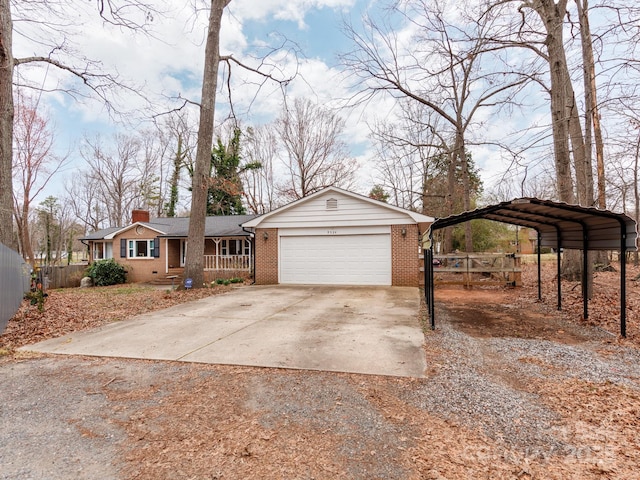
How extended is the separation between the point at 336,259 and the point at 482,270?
5.14 meters

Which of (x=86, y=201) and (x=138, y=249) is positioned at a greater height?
(x=86, y=201)

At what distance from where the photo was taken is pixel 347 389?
344cm

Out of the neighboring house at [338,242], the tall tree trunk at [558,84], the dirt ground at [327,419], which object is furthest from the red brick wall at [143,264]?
the tall tree trunk at [558,84]

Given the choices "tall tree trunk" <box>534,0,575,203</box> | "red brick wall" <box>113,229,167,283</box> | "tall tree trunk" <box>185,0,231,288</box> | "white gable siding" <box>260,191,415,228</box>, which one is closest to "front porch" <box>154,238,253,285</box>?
"red brick wall" <box>113,229,167,283</box>

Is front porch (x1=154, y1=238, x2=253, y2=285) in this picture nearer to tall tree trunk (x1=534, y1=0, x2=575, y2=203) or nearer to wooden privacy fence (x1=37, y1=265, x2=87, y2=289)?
wooden privacy fence (x1=37, y1=265, x2=87, y2=289)

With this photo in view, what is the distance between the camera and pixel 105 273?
18.6 metres

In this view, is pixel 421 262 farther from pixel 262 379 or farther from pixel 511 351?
pixel 262 379

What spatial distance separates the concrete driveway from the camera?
170 inches

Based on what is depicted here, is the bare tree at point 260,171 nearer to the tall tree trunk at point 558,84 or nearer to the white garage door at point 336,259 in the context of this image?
the white garage door at point 336,259

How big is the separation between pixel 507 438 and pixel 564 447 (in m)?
0.36

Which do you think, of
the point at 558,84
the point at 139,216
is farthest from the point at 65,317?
the point at 139,216

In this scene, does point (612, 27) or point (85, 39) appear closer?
point (612, 27)

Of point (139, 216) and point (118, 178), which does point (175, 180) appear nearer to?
point (118, 178)

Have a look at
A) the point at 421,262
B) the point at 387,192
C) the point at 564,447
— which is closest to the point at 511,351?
the point at 564,447
